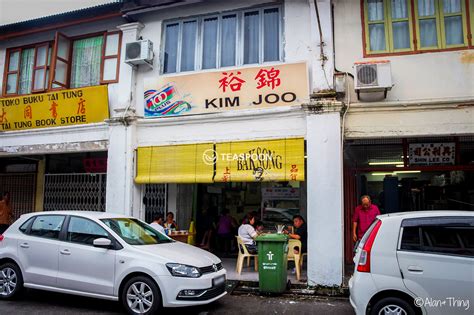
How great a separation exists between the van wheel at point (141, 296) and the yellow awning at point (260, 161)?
345 cm

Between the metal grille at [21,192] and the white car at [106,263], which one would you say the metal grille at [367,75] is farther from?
the metal grille at [21,192]

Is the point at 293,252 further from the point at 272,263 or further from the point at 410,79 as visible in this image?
the point at 410,79

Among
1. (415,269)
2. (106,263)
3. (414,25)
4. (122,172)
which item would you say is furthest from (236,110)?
(415,269)

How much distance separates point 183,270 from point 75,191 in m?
7.85

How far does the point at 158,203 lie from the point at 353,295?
21.4 feet

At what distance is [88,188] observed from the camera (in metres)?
12.4

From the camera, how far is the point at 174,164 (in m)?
9.61

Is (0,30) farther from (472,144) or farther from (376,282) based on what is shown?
(472,144)

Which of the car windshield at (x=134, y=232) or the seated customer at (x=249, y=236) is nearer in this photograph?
the car windshield at (x=134, y=232)

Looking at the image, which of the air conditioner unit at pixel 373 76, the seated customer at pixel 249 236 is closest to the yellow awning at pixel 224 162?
the seated customer at pixel 249 236

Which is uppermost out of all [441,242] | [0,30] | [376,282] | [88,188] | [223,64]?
[0,30]

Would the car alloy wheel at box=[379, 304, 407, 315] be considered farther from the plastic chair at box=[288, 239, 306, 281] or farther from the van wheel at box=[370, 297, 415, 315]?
the plastic chair at box=[288, 239, 306, 281]

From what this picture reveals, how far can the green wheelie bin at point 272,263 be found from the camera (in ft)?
24.3

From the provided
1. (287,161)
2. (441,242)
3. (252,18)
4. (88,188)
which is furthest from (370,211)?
(88,188)
